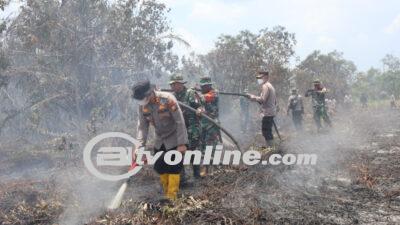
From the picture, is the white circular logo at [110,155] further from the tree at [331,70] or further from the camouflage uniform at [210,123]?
the tree at [331,70]

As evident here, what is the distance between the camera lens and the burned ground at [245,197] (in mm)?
5164

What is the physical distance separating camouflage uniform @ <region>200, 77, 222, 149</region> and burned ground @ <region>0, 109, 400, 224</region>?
2.24 feet

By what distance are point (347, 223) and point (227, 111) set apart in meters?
15.7

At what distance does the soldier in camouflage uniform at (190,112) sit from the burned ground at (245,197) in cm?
67

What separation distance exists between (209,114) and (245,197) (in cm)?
284

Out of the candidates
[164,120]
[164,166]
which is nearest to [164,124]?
[164,120]

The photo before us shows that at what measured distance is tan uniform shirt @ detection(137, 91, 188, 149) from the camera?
552cm

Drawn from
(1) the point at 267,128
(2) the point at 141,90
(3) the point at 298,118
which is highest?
(2) the point at 141,90

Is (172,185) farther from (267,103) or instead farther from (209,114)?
(267,103)

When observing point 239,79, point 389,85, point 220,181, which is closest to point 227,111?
point 239,79

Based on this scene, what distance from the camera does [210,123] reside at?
8.38 meters

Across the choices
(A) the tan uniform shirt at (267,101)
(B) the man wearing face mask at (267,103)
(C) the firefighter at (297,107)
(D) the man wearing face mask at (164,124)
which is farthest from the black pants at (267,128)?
(C) the firefighter at (297,107)

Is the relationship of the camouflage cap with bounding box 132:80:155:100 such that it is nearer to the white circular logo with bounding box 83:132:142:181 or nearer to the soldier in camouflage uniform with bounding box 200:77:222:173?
the soldier in camouflage uniform with bounding box 200:77:222:173

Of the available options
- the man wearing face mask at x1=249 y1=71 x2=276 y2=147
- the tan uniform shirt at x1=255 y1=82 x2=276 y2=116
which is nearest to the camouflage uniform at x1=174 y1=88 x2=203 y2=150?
the man wearing face mask at x1=249 y1=71 x2=276 y2=147
